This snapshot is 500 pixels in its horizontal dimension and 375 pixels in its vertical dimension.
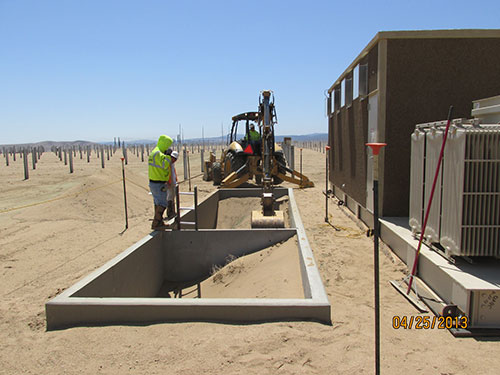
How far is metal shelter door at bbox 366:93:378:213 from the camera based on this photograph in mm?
7633

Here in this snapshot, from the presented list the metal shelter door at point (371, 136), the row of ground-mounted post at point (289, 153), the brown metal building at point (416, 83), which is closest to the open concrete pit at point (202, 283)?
the metal shelter door at point (371, 136)

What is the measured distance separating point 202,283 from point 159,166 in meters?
2.14

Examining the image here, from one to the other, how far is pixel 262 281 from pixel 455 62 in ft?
17.5

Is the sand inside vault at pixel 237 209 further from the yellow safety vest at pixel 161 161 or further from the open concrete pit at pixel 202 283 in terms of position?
the yellow safety vest at pixel 161 161

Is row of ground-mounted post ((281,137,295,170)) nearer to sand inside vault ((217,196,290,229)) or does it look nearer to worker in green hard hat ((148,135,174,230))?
sand inside vault ((217,196,290,229))

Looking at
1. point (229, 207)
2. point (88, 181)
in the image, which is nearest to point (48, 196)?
point (88, 181)

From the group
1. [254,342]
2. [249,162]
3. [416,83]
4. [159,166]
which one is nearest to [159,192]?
[159,166]

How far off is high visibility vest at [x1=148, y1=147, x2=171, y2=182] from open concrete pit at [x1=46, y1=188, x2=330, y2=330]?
0.98 meters

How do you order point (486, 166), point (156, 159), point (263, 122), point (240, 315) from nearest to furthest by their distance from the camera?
point (240, 315), point (486, 166), point (156, 159), point (263, 122)

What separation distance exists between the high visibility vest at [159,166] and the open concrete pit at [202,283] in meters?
0.98

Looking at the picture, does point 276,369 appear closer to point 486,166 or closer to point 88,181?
point 486,166

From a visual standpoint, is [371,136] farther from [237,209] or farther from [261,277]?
[237,209]

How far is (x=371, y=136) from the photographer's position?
26.0 ft

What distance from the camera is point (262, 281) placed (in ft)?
17.7
